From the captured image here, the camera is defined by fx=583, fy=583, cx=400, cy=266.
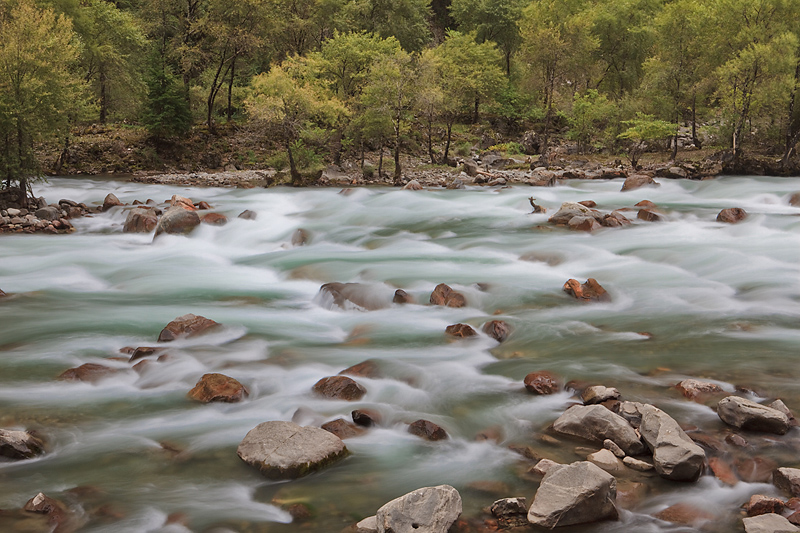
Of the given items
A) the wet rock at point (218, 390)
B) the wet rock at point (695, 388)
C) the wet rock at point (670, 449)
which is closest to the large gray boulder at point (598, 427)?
the wet rock at point (670, 449)

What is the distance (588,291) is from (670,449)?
6.51m

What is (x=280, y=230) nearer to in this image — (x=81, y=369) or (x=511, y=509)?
(x=81, y=369)

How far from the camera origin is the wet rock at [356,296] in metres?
11.2

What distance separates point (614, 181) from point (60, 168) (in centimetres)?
3312

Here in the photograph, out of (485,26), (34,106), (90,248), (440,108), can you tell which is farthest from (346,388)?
(485,26)

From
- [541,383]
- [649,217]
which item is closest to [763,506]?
[541,383]

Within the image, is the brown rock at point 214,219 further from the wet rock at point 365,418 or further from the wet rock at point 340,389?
the wet rock at point 365,418

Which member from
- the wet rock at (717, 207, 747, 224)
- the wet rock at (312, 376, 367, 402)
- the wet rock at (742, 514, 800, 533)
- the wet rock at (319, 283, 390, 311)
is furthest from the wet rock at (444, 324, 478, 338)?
the wet rock at (717, 207, 747, 224)

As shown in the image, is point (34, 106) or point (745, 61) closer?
point (34, 106)

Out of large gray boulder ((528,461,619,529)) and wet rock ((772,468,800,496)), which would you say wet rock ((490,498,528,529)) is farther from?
wet rock ((772,468,800,496))

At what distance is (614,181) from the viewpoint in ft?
104

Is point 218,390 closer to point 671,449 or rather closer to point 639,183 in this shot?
point 671,449

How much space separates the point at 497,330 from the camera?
934 cm

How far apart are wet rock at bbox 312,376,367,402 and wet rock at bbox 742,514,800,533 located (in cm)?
421
